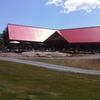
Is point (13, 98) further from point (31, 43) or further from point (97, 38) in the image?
point (31, 43)

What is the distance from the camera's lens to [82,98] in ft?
50.0

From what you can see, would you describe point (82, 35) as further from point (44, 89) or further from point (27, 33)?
point (44, 89)

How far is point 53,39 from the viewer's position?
78625 millimetres

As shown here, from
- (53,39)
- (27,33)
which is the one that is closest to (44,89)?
(53,39)

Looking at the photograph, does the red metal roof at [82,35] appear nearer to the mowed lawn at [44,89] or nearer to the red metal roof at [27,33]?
the red metal roof at [27,33]

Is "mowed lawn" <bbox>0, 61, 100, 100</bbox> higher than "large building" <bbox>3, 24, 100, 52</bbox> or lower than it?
lower

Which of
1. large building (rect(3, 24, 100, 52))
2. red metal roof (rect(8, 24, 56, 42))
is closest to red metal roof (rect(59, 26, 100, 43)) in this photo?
large building (rect(3, 24, 100, 52))

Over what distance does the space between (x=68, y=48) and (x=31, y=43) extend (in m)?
8.87

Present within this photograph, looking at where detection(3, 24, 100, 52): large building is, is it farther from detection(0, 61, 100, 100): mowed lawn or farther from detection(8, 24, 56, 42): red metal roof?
detection(0, 61, 100, 100): mowed lawn

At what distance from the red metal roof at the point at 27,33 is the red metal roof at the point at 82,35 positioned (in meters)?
5.18

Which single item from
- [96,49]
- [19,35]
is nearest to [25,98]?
[96,49]

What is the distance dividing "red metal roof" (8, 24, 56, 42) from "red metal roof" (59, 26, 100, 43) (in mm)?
5177

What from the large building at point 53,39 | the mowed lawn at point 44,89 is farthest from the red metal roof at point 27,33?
the mowed lawn at point 44,89

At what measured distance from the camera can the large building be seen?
71.9 metres
